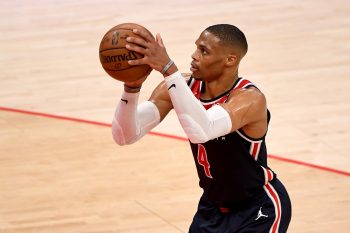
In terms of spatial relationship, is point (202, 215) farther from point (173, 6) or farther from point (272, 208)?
point (173, 6)

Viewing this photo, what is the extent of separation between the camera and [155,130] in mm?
8547

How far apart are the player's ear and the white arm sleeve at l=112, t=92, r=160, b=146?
0.55 m

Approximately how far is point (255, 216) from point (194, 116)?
904 millimetres

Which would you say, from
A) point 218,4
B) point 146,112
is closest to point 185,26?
point 218,4

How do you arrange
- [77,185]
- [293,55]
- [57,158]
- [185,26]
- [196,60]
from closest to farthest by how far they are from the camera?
[196,60], [77,185], [57,158], [293,55], [185,26]

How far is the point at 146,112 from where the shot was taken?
16.5 feet

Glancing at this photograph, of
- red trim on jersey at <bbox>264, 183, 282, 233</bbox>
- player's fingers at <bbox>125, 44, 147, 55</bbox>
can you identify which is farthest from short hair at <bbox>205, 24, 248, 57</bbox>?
red trim on jersey at <bbox>264, 183, 282, 233</bbox>

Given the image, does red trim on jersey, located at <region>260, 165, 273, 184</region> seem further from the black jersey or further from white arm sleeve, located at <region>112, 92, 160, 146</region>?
white arm sleeve, located at <region>112, 92, 160, 146</region>

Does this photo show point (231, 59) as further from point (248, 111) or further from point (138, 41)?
point (138, 41)

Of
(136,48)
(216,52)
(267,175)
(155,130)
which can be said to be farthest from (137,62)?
(155,130)

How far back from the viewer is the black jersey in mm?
4809

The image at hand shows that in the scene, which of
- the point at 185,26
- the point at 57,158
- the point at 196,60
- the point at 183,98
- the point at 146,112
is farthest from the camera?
the point at 185,26

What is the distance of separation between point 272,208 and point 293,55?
5871mm

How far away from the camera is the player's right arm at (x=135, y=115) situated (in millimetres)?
4801
